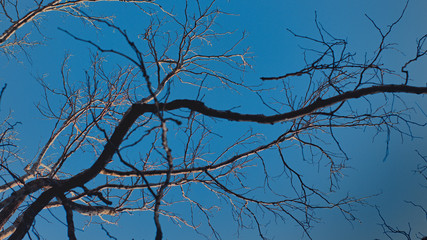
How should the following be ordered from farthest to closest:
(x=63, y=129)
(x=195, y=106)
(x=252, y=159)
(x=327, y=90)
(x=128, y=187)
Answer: (x=63, y=129) → (x=252, y=159) → (x=128, y=187) → (x=327, y=90) → (x=195, y=106)

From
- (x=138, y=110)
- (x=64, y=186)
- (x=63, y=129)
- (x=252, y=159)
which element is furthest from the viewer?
(x=63, y=129)

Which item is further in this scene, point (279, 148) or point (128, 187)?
point (128, 187)

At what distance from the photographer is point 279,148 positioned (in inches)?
159

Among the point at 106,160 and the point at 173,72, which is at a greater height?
the point at 173,72

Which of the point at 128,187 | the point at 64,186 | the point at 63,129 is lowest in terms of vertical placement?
the point at 64,186

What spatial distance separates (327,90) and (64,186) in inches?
130

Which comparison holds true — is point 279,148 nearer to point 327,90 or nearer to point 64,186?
point 327,90

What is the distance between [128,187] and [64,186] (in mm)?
1216

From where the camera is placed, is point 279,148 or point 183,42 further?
point 183,42

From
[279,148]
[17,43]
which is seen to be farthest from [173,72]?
[17,43]

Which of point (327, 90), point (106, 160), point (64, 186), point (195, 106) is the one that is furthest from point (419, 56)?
point (64, 186)

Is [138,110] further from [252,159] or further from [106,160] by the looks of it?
[252,159]

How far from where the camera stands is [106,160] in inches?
121

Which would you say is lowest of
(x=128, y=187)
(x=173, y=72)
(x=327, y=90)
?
(x=128, y=187)
